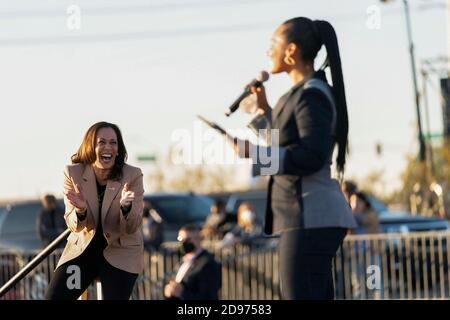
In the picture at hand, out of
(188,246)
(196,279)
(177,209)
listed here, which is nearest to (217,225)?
(177,209)

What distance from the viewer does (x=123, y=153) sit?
709 centimetres

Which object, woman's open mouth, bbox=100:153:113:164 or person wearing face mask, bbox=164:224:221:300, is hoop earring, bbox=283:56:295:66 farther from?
person wearing face mask, bbox=164:224:221:300

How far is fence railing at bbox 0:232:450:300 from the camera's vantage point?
52.7 feet

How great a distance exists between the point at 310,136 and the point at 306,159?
110 millimetres

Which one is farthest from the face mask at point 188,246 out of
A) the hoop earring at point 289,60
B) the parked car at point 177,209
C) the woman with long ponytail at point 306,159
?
the parked car at point 177,209

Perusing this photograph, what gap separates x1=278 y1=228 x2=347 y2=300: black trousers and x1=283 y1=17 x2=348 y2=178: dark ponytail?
414 millimetres

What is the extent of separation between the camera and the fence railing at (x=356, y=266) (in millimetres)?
16078

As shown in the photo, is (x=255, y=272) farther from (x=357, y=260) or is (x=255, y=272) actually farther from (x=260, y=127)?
(x=260, y=127)

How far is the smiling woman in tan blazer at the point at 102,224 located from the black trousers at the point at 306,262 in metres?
1.29

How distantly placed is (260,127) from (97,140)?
1173 mm

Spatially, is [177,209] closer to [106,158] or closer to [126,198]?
[106,158]

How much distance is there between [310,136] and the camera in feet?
18.7

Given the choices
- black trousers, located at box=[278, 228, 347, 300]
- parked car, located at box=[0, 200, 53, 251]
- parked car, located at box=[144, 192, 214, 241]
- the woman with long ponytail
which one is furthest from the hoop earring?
parked car, located at box=[144, 192, 214, 241]

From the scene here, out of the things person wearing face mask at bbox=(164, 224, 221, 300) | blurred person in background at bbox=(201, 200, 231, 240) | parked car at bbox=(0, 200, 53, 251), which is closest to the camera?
person wearing face mask at bbox=(164, 224, 221, 300)
